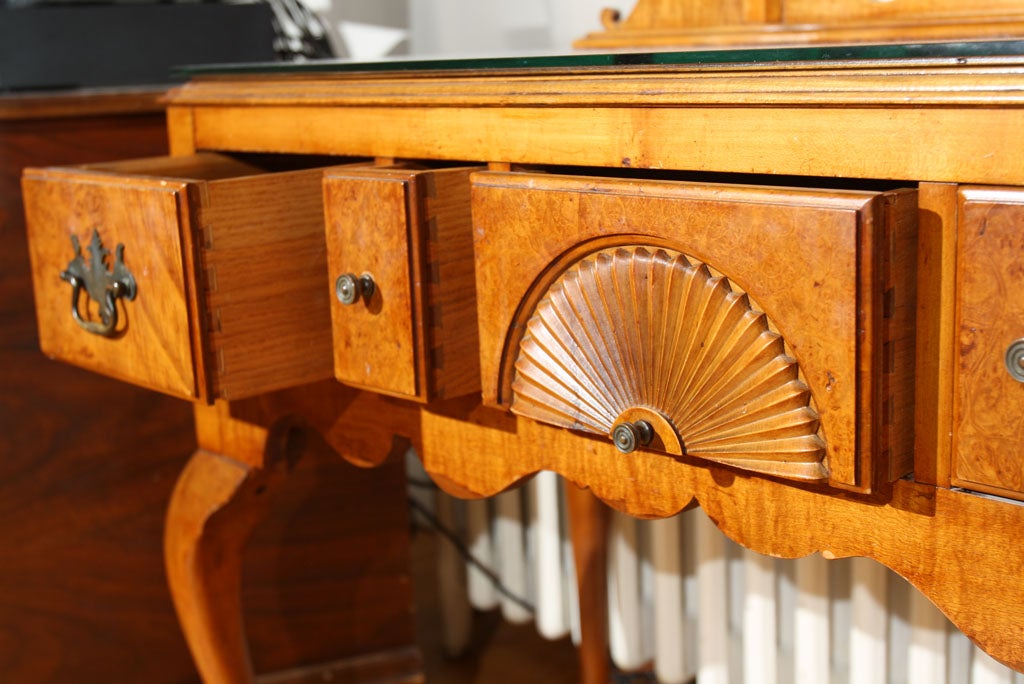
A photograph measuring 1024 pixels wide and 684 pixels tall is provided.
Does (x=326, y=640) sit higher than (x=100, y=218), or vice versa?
(x=100, y=218)

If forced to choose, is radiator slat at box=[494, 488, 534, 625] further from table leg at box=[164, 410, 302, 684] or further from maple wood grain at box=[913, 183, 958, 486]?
maple wood grain at box=[913, 183, 958, 486]

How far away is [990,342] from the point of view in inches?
20.6

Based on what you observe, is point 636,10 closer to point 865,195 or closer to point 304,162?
point 304,162

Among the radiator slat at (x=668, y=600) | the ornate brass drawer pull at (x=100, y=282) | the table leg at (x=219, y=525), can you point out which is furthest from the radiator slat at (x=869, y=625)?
the ornate brass drawer pull at (x=100, y=282)

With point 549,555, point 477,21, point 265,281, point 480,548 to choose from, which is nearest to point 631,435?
point 265,281

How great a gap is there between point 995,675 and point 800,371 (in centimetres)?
54

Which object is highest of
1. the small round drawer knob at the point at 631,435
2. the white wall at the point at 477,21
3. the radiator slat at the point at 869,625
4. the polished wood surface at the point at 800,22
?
the white wall at the point at 477,21

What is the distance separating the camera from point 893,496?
1.96 ft

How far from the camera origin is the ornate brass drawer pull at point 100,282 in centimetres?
82

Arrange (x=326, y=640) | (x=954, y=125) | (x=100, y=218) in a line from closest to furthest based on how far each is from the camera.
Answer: (x=954, y=125) < (x=100, y=218) < (x=326, y=640)

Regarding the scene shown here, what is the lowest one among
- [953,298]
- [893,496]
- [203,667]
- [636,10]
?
[203,667]

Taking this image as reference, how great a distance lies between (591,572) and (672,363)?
0.75m

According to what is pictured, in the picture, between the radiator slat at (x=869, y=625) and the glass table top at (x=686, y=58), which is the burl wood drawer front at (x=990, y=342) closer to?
the glass table top at (x=686, y=58)

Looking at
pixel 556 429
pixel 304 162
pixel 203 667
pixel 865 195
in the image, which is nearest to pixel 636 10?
pixel 304 162
